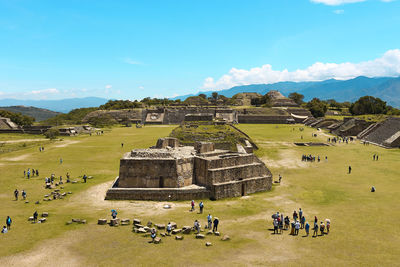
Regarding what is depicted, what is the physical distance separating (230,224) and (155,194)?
679 centimetres

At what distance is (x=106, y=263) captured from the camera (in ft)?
37.6

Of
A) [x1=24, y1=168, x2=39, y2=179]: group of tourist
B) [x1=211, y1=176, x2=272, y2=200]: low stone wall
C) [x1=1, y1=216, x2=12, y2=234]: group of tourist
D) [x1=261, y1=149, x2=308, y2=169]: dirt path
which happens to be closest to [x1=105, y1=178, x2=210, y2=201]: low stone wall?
[x1=211, y1=176, x2=272, y2=200]: low stone wall

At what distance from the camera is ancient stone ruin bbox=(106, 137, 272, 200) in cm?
2064

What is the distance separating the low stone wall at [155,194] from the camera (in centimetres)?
2050

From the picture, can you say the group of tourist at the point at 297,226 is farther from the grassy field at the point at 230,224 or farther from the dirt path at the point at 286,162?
the dirt path at the point at 286,162

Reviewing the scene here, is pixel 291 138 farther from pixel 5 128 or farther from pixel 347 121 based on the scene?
pixel 5 128

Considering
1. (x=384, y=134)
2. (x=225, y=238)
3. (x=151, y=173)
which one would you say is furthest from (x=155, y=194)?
(x=384, y=134)

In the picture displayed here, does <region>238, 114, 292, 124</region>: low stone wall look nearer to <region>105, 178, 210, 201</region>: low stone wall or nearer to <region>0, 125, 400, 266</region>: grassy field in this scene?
<region>0, 125, 400, 266</region>: grassy field

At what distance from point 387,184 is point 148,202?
20138 millimetres

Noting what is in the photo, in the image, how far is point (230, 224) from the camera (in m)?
15.9

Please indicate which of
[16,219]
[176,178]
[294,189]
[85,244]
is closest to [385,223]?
[294,189]

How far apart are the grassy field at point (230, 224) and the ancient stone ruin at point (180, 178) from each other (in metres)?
1.06

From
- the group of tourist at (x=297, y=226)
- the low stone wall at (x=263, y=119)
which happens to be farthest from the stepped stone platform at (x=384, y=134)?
the group of tourist at (x=297, y=226)

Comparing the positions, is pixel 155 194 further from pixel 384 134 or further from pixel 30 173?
pixel 384 134
